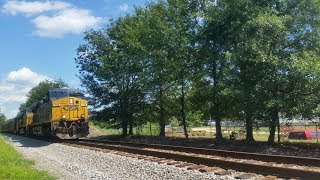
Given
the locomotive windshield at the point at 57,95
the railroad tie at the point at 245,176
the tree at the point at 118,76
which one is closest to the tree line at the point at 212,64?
the tree at the point at 118,76

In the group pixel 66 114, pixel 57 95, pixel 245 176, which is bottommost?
pixel 245 176

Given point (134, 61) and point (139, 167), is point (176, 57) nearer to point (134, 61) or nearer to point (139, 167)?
point (134, 61)

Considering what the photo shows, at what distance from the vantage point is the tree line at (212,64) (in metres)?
19.0

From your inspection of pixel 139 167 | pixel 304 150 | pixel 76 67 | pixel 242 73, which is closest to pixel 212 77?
pixel 242 73

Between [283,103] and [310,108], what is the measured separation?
3.91ft

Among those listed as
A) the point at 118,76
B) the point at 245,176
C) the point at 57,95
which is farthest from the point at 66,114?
the point at 245,176

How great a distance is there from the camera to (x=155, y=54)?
27.8m

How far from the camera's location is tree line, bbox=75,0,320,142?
19.0 meters

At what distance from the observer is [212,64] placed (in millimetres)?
24281

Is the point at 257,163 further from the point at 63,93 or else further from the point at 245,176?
the point at 63,93

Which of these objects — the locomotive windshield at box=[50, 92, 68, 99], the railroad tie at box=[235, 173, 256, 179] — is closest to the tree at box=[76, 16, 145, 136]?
the locomotive windshield at box=[50, 92, 68, 99]

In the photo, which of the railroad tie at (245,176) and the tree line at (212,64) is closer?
the railroad tie at (245,176)

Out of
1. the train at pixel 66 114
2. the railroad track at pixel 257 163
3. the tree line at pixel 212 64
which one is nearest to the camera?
the railroad track at pixel 257 163

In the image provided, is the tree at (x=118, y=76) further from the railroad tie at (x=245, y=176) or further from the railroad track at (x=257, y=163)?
the railroad tie at (x=245, y=176)
